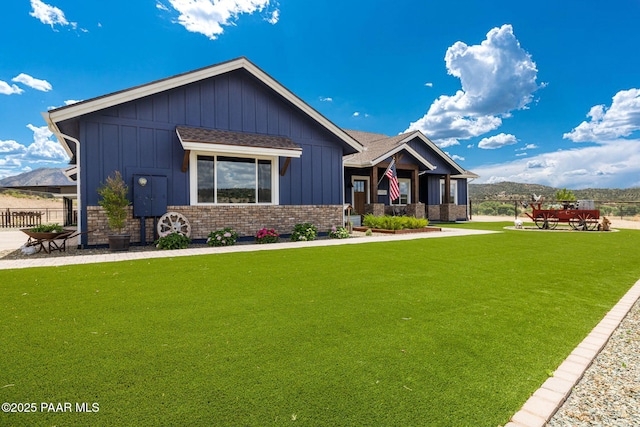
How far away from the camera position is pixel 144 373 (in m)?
2.36

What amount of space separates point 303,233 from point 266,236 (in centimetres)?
148

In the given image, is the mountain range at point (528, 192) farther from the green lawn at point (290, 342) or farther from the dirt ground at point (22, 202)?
the green lawn at point (290, 342)

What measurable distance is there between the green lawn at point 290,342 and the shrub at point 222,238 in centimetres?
408

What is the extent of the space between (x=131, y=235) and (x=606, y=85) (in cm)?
3522

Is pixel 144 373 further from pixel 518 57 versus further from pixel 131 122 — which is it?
pixel 518 57

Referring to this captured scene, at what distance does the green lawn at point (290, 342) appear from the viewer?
1.97 meters

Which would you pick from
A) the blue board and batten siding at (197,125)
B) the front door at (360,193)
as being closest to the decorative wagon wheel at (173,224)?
the blue board and batten siding at (197,125)

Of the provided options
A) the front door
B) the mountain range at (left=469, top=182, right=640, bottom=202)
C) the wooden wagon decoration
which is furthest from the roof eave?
the mountain range at (left=469, top=182, right=640, bottom=202)

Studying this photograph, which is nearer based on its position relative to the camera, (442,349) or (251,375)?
(251,375)

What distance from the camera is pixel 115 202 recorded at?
28.9 ft

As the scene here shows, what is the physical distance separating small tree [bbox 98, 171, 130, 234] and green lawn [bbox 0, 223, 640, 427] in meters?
2.90

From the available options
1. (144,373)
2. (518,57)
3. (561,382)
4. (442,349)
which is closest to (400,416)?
(442,349)

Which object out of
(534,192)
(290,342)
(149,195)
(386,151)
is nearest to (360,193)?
(386,151)

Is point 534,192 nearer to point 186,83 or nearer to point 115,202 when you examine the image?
point 186,83
